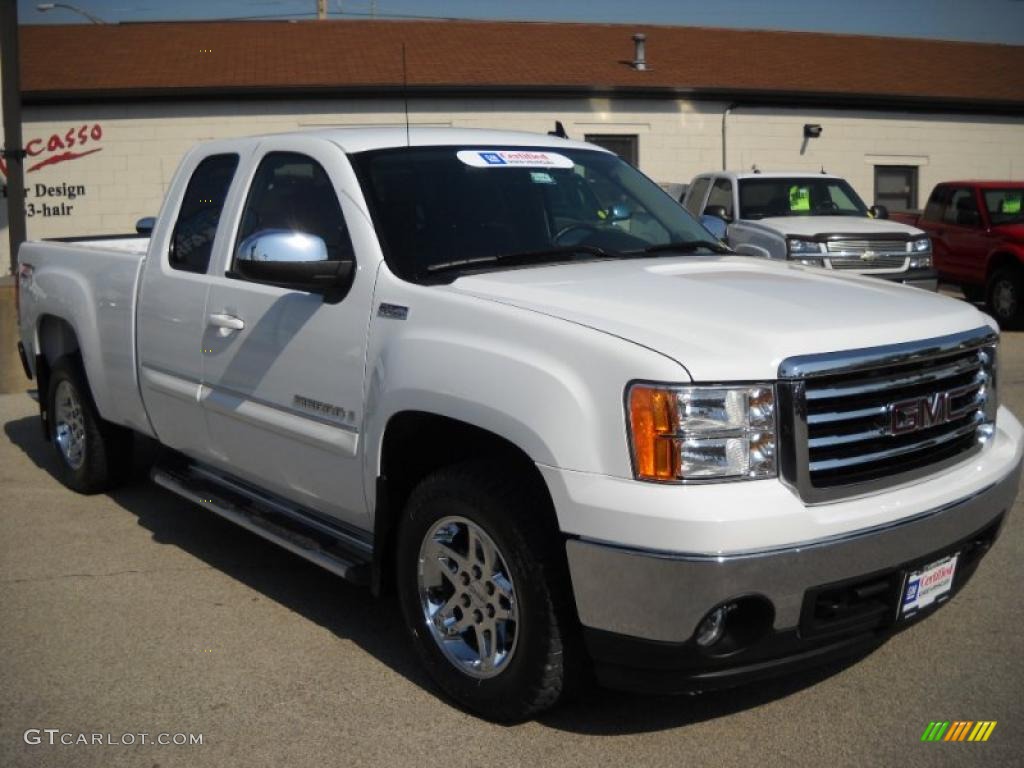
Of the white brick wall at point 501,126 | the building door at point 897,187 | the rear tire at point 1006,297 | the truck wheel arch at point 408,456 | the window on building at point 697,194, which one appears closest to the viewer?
the truck wheel arch at point 408,456

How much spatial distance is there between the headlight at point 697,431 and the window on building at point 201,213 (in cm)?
266

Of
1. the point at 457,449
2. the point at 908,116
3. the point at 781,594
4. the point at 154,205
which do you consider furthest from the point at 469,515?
the point at 908,116

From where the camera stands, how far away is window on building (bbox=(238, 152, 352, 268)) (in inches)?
172

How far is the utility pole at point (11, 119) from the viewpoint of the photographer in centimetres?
A: 1216

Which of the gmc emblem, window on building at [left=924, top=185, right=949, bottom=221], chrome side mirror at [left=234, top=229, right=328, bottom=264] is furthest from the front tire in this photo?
window on building at [left=924, top=185, right=949, bottom=221]

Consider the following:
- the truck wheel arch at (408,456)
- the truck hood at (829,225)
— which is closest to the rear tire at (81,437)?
the truck wheel arch at (408,456)

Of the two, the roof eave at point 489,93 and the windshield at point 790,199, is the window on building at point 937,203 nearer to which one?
the windshield at point 790,199

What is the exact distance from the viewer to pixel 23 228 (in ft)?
41.6

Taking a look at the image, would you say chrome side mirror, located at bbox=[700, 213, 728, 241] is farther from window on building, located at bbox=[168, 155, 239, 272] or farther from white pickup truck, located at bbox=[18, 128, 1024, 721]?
window on building, located at bbox=[168, 155, 239, 272]

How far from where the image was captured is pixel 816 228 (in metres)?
11.9

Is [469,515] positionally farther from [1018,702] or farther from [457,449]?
[1018,702]

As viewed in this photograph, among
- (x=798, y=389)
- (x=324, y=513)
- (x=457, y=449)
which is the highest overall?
(x=798, y=389)

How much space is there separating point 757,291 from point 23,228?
36.3 feet

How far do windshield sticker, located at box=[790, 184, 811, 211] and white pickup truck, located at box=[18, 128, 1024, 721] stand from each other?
341 inches
